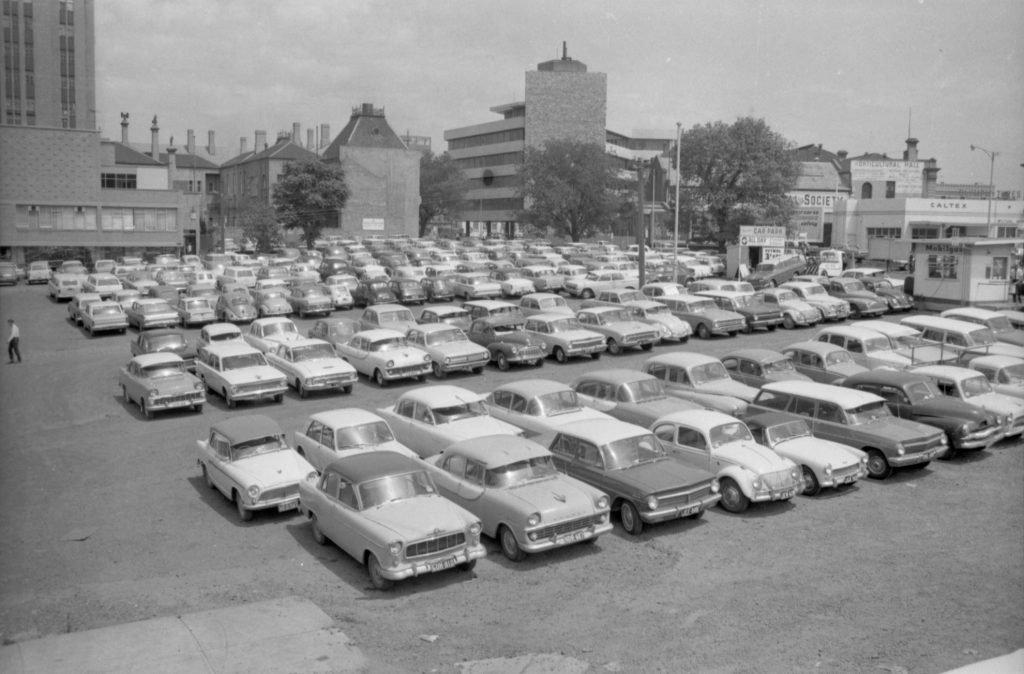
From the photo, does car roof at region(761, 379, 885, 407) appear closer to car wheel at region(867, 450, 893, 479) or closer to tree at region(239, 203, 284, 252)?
car wheel at region(867, 450, 893, 479)

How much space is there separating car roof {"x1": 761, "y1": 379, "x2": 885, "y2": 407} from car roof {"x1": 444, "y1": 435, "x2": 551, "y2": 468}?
6175mm

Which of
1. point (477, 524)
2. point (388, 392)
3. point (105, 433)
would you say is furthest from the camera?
point (388, 392)

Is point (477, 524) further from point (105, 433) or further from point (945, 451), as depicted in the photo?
point (105, 433)

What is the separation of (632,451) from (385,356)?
35.9 ft

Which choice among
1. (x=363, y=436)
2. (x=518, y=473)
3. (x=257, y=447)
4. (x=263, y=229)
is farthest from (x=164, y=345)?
(x=263, y=229)

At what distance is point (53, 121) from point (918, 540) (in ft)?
234

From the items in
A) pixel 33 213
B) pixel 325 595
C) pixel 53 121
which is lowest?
pixel 325 595

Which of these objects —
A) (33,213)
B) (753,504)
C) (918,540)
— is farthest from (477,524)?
(33,213)

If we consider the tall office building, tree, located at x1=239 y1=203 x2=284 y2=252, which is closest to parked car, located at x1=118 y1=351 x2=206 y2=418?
the tall office building

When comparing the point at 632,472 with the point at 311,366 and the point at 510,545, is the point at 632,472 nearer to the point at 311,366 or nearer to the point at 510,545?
the point at 510,545

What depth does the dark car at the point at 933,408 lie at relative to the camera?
661 inches

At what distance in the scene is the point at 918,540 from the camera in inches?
506

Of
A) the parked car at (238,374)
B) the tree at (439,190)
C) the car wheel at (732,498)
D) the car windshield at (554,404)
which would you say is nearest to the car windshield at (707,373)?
the car windshield at (554,404)

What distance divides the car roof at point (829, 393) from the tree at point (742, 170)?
53.1m
